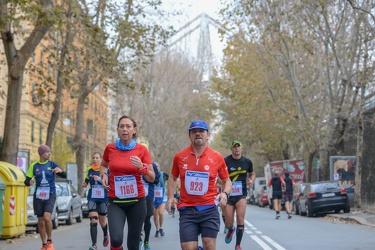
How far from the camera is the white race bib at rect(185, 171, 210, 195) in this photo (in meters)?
8.29

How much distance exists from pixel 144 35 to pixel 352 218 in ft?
37.0

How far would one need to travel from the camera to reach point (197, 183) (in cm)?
830

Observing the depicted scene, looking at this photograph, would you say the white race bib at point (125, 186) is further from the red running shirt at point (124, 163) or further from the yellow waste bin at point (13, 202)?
the yellow waste bin at point (13, 202)

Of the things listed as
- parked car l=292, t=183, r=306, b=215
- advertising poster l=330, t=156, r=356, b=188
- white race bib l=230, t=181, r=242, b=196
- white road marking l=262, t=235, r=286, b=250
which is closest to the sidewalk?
parked car l=292, t=183, r=306, b=215

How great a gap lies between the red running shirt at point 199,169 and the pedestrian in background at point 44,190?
5.46 m

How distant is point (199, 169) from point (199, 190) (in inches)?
9.4

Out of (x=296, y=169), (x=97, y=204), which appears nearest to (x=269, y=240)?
(x=97, y=204)

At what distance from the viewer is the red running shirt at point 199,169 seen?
27.2ft

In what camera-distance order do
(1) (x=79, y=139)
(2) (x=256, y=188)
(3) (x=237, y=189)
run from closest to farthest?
(3) (x=237, y=189) → (1) (x=79, y=139) → (2) (x=256, y=188)

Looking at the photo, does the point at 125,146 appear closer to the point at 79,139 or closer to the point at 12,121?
the point at 12,121

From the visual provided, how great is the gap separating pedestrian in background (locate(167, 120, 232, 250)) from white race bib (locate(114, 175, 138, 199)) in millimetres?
543

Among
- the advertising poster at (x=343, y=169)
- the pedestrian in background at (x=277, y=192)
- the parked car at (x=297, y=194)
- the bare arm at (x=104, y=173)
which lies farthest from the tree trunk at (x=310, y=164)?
the bare arm at (x=104, y=173)

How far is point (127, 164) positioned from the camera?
348 inches

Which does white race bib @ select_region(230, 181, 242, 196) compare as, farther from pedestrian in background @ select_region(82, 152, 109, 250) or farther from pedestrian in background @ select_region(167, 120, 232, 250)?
pedestrian in background @ select_region(167, 120, 232, 250)
